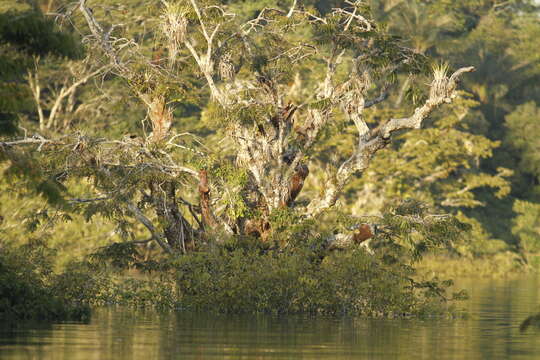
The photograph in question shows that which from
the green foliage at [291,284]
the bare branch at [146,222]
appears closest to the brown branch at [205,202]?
the bare branch at [146,222]

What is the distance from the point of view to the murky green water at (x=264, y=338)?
49.0 feet

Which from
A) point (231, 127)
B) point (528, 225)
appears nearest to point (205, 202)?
point (231, 127)

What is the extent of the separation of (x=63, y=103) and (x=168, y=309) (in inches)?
1303

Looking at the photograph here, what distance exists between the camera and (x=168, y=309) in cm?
2325

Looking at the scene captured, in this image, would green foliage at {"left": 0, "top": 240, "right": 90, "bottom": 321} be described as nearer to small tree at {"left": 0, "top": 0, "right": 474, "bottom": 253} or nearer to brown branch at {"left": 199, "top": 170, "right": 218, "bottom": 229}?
small tree at {"left": 0, "top": 0, "right": 474, "bottom": 253}

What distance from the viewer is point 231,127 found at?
2564 cm

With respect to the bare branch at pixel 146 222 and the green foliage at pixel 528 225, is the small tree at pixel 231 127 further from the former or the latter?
the green foliage at pixel 528 225

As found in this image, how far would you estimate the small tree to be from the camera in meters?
24.4

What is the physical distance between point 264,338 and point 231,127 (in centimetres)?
913

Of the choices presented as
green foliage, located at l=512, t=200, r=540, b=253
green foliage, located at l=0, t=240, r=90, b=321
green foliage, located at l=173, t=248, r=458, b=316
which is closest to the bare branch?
green foliage, located at l=173, t=248, r=458, b=316

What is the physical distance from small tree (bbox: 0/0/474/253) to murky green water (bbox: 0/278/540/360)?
3124 millimetres

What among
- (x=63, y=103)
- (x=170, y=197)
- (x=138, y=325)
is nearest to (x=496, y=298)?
(x=170, y=197)

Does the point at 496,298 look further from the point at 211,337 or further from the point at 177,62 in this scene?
the point at 211,337

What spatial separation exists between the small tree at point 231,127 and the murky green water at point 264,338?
3.12 meters
